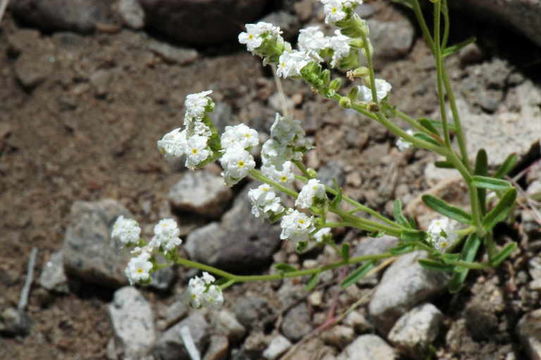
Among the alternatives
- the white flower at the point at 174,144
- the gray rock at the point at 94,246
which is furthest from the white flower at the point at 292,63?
the gray rock at the point at 94,246

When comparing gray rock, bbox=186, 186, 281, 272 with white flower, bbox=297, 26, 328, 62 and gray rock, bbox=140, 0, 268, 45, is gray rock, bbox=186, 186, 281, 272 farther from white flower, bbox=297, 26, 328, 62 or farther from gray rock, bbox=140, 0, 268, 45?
white flower, bbox=297, 26, 328, 62

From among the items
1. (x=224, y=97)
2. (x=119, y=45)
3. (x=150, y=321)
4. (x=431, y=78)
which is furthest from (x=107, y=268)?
(x=431, y=78)

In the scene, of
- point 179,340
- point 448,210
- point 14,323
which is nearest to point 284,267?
point 448,210

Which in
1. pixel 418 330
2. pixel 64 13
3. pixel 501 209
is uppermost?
pixel 501 209

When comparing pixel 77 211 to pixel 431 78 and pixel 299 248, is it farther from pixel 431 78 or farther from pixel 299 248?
pixel 431 78

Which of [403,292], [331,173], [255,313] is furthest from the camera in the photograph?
[331,173]

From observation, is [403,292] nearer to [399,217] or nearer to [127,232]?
[399,217]
